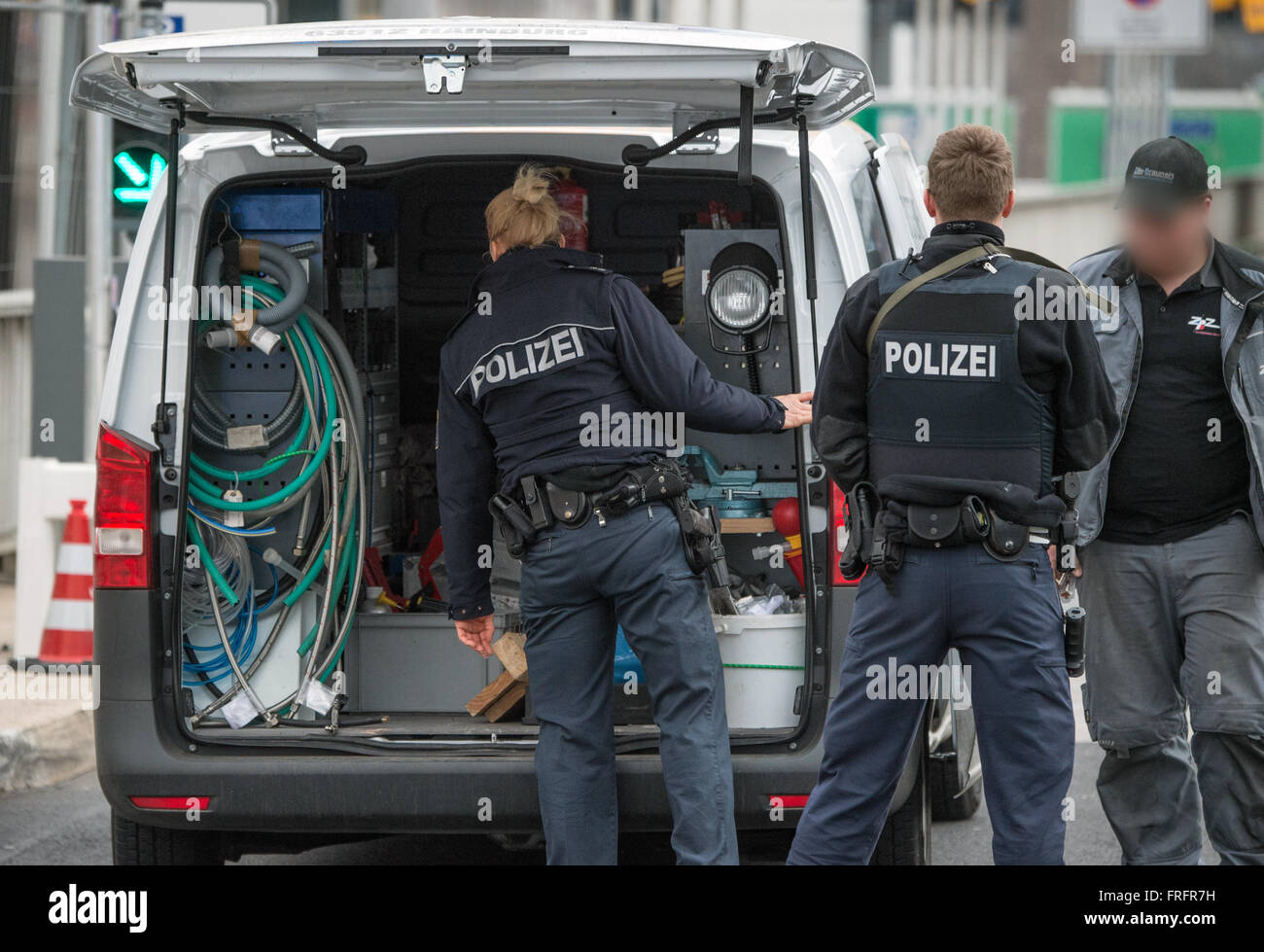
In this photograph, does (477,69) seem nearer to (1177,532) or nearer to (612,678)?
(612,678)

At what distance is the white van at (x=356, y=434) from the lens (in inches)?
165

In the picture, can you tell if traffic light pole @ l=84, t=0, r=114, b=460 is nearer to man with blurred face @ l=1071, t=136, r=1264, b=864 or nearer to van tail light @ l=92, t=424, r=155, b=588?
van tail light @ l=92, t=424, r=155, b=588

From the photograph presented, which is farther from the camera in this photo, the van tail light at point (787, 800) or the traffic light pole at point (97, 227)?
the traffic light pole at point (97, 227)

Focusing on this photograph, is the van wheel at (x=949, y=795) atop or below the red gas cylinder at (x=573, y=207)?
below

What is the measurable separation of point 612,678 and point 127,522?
1298mm

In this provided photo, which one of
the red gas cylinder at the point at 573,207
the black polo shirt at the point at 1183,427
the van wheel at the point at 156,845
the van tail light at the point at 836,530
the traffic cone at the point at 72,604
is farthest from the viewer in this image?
the traffic cone at the point at 72,604

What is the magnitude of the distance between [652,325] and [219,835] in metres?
1.80

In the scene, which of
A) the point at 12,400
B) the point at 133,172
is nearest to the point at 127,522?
the point at 133,172

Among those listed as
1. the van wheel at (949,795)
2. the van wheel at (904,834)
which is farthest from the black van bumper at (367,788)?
the van wheel at (949,795)

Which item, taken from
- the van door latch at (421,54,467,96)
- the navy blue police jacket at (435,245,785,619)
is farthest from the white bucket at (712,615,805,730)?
the van door latch at (421,54,467,96)

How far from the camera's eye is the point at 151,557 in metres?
4.49

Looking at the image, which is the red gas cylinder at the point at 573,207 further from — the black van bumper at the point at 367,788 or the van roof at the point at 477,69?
the black van bumper at the point at 367,788

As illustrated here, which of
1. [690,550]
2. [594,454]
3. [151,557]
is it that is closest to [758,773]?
Answer: [690,550]

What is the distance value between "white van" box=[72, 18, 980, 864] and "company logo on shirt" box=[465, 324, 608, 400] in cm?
49
